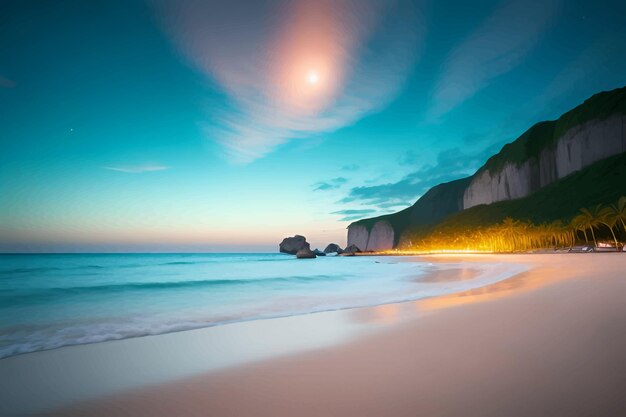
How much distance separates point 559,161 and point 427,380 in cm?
17499

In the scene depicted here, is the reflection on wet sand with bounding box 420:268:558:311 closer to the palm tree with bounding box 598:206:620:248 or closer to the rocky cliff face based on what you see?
the palm tree with bounding box 598:206:620:248

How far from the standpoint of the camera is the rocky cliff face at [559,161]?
385 feet

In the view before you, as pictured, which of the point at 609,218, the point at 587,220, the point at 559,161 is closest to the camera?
the point at 609,218

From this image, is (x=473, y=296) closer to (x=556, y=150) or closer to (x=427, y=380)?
(x=427, y=380)

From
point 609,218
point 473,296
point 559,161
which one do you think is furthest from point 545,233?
point 473,296

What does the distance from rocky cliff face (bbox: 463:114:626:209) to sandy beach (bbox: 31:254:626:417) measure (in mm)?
156637

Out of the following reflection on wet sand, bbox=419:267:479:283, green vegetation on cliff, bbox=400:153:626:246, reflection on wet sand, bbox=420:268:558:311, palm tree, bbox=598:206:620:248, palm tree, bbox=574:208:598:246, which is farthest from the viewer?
green vegetation on cliff, bbox=400:153:626:246

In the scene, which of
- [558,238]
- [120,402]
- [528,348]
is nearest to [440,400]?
[528,348]

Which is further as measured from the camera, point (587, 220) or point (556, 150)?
point (556, 150)

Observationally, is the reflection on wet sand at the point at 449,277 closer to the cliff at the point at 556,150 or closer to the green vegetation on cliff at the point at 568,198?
the green vegetation on cliff at the point at 568,198

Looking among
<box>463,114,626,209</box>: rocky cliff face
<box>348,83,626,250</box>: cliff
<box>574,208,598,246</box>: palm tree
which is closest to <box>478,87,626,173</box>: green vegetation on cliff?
<box>348,83,626,250</box>: cliff

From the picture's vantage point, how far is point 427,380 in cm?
376

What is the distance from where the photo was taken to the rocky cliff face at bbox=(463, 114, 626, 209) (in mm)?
117375

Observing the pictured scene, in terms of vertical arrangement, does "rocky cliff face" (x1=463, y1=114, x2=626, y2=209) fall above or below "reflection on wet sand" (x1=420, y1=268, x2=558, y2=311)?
above
